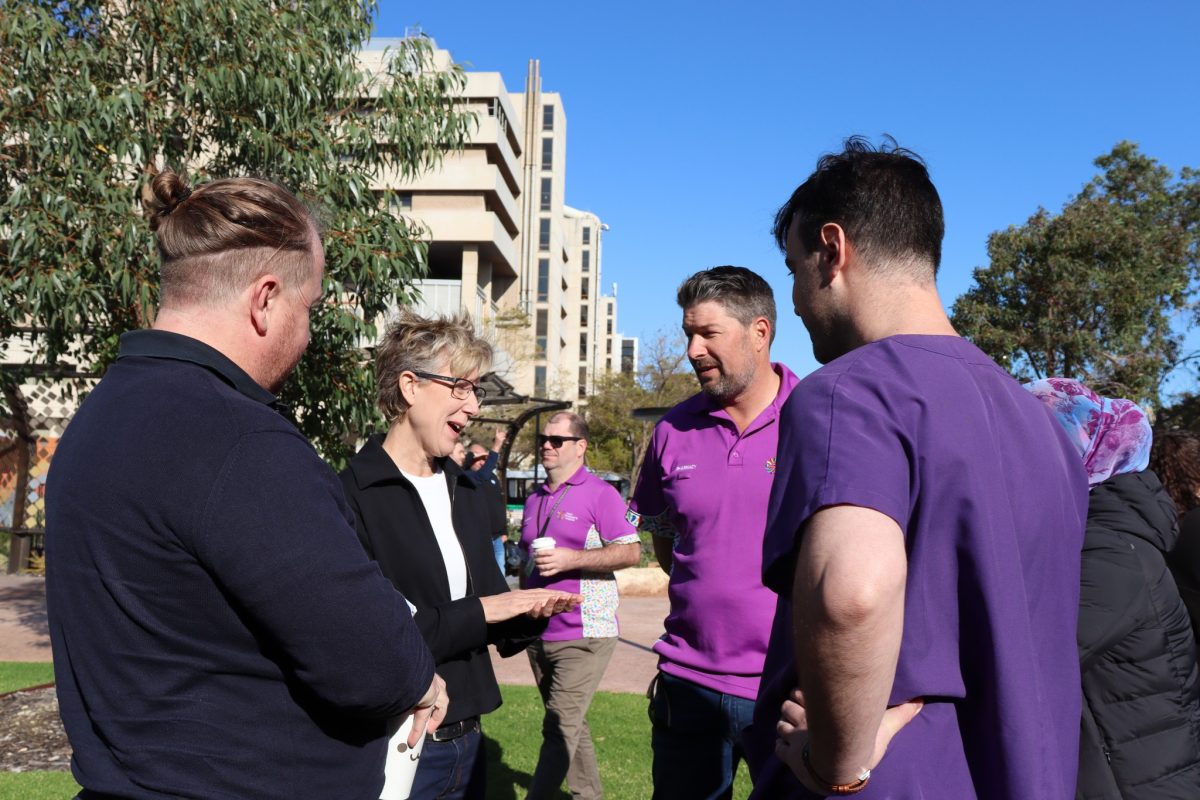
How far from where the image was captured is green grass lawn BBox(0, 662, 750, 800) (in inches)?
235

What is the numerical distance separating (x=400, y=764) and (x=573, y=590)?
3480 mm

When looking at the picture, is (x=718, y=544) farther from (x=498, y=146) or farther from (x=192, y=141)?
(x=498, y=146)

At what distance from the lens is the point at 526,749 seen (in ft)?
22.9

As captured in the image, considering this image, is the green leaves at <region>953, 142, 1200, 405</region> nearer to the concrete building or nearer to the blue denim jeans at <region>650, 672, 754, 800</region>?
the concrete building

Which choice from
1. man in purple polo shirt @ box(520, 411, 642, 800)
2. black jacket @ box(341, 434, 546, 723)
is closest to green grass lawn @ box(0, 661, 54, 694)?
man in purple polo shirt @ box(520, 411, 642, 800)

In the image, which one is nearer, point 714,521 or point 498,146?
point 714,521

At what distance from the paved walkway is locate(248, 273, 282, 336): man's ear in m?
6.86

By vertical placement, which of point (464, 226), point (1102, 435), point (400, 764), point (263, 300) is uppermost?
point (464, 226)

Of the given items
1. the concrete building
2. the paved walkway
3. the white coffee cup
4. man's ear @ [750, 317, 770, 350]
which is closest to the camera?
the white coffee cup

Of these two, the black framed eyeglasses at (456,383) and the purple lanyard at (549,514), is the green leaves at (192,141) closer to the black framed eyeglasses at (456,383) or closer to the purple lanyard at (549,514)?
the purple lanyard at (549,514)

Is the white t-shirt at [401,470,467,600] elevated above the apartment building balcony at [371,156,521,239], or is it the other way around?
the apartment building balcony at [371,156,521,239]

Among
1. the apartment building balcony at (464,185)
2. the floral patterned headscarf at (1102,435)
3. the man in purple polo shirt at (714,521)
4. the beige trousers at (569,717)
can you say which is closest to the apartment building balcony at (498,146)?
the apartment building balcony at (464,185)

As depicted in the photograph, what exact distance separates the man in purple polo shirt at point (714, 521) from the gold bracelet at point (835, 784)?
175 centimetres

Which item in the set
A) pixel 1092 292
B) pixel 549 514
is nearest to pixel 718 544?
pixel 549 514
